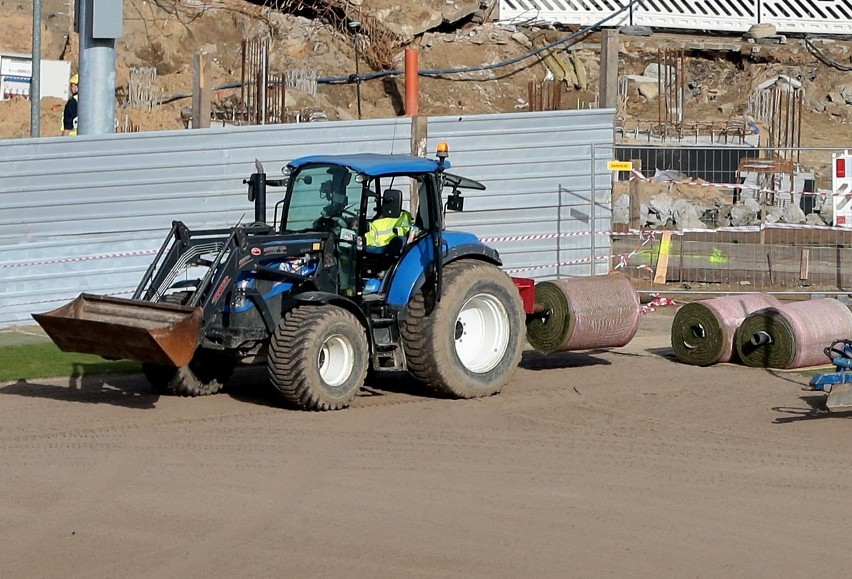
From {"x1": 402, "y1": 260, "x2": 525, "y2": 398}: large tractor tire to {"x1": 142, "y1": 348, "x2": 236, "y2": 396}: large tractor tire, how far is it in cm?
161

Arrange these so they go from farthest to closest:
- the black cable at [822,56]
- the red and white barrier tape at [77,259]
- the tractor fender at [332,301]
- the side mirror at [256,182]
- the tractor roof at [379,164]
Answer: the black cable at [822,56]
the red and white barrier tape at [77,259]
the side mirror at [256,182]
the tractor roof at [379,164]
the tractor fender at [332,301]

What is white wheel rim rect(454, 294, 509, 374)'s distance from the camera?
11812mm

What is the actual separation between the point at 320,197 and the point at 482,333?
1.90 metres

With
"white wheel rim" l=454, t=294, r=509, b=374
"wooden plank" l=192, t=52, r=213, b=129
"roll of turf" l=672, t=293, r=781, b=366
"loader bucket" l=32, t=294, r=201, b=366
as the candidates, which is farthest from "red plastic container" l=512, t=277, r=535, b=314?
"wooden plank" l=192, t=52, r=213, b=129

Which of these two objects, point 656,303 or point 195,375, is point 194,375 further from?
point 656,303

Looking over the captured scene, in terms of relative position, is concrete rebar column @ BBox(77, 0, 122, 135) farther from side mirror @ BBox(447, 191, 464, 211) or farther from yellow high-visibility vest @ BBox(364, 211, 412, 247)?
side mirror @ BBox(447, 191, 464, 211)

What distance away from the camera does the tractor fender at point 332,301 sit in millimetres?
10648

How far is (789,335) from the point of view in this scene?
41.8 ft

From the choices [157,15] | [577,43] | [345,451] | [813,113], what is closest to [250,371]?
[345,451]

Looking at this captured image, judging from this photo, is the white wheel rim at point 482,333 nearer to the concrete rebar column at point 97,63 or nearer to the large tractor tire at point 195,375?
the large tractor tire at point 195,375

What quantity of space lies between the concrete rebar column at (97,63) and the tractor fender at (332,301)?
298 inches

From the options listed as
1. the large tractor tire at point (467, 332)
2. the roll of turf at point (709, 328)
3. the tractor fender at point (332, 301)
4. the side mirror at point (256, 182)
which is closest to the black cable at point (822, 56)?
the roll of turf at point (709, 328)

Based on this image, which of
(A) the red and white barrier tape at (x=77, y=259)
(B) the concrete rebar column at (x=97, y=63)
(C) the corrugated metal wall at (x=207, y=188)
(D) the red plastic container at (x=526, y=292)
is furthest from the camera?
(B) the concrete rebar column at (x=97, y=63)

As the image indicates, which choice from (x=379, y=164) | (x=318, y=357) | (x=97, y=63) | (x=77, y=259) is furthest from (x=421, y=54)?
(x=318, y=357)
